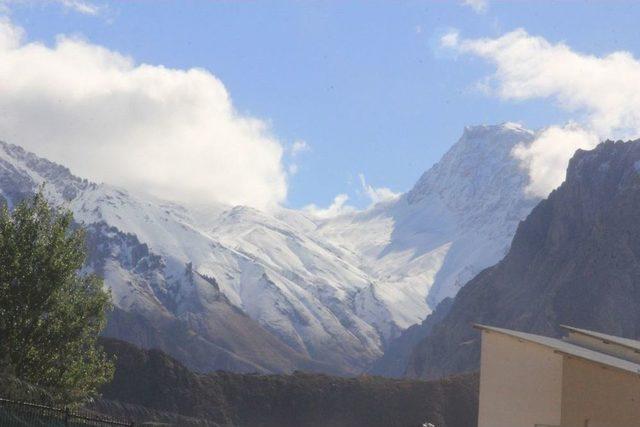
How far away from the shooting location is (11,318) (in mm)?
38531

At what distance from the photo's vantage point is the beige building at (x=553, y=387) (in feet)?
114

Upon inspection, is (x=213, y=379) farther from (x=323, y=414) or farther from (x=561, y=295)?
(x=561, y=295)

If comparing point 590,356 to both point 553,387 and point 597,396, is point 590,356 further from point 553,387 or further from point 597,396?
point 553,387

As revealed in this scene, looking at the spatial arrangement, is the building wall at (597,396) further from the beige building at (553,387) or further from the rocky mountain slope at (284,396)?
the rocky mountain slope at (284,396)

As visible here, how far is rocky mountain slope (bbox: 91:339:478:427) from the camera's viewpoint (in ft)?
391

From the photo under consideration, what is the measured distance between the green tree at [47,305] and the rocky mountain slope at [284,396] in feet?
250

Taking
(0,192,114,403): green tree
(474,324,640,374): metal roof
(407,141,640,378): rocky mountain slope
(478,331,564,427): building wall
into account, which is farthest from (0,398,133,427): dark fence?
(407,141,640,378): rocky mountain slope

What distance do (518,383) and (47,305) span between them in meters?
17.6

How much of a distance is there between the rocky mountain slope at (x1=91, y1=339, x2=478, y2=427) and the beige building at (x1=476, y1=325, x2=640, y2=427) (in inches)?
3105

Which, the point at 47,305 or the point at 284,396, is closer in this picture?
the point at 47,305

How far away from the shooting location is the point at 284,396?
126m

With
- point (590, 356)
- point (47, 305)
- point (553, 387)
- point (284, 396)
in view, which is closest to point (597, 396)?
point (553, 387)

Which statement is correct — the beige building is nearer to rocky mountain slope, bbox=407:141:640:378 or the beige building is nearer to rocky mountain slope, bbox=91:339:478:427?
rocky mountain slope, bbox=91:339:478:427

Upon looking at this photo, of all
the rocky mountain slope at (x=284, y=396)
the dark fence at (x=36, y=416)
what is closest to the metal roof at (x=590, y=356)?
the dark fence at (x=36, y=416)
